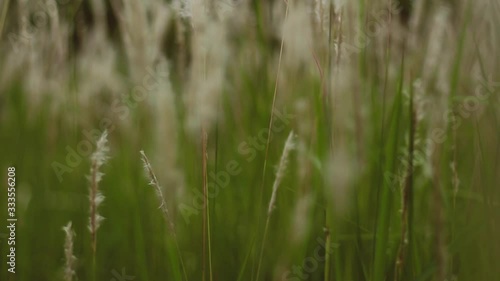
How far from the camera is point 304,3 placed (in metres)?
1.35

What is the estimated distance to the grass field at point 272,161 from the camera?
2.57ft

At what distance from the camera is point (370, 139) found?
115 cm

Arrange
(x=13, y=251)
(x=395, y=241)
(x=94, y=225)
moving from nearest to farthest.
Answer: (x=94, y=225) → (x=395, y=241) → (x=13, y=251)

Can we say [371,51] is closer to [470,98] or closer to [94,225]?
[470,98]

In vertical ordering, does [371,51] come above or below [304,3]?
below

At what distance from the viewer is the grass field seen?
2.57ft

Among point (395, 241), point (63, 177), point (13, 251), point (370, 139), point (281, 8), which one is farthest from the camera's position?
point (281, 8)

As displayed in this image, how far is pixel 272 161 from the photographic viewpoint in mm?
1227

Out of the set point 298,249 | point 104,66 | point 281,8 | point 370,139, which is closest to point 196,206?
point 298,249

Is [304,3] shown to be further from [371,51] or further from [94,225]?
[94,225]

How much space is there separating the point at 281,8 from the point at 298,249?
872 mm

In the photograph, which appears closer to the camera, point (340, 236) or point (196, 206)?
point (340, 236)

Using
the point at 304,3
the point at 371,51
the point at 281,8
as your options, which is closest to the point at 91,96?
the point at 281,8

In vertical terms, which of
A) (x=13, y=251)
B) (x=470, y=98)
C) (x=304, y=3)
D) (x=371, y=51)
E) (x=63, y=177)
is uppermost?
(x=304, y=3)
